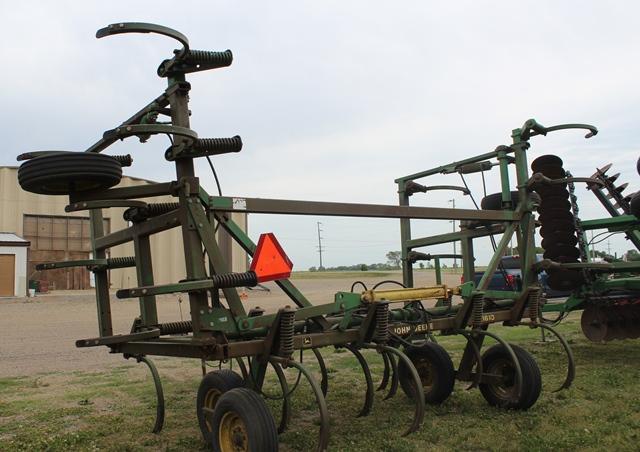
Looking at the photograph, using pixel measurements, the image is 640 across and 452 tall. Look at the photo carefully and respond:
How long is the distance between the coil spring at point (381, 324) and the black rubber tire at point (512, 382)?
1408mm

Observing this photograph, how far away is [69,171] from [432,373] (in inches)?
146

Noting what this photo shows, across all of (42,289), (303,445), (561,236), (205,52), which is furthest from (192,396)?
(42,289)

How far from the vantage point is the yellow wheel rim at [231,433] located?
3732 mm

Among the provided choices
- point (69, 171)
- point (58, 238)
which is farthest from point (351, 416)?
point (58, 238)

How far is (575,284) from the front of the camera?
310 inches

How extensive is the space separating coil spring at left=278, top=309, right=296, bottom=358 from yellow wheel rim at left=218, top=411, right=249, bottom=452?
497mm

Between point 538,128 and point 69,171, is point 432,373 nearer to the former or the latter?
point 538,128

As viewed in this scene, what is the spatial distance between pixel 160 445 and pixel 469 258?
3.64m

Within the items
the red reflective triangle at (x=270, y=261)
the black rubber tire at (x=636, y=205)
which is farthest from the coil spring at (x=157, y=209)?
the black rubber tire at (x=636, y=205)

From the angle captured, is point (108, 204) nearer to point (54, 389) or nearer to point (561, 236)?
point (54, 389)

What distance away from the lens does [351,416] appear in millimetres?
5359

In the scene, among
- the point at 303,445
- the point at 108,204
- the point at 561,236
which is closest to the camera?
the point at 108,204

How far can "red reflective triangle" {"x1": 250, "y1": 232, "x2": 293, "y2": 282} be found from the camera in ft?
13.0

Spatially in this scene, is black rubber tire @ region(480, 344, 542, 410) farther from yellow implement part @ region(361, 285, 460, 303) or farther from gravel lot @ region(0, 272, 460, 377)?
gravel lot @ region(0, 272, 460, 377)
